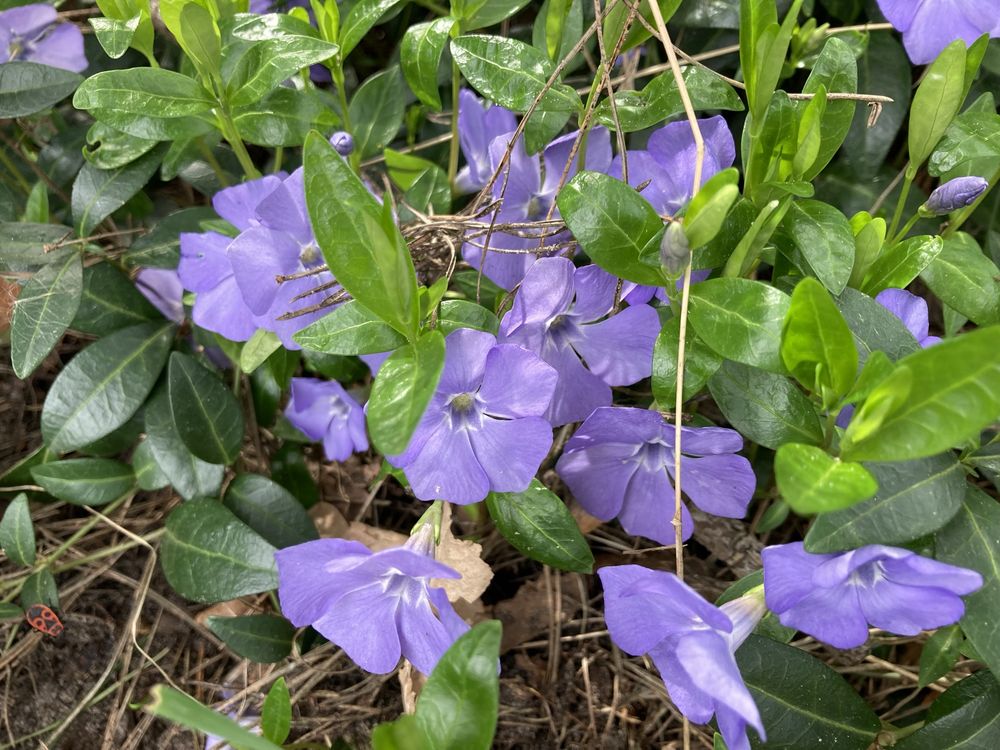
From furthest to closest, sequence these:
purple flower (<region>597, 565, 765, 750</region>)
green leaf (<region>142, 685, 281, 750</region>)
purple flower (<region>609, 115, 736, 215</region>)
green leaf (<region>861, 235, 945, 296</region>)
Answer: purple flower (<region>609, 115, 736, 215</region>) → green leaf (<region>861, 235, 945, 296</region>) → purple flower (<region>597, 565, 765, 750</region>) → green leaf (<region>142, 685, 281, 750</region>)

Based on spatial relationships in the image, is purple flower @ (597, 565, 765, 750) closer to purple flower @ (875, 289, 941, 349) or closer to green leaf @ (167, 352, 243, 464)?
purple flower @ (875, 289, 941, 349)

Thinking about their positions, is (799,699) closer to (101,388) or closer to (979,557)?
(979,557)

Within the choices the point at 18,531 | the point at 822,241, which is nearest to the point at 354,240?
the point at 822,241

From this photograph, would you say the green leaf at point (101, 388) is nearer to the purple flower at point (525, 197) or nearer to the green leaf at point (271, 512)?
the green leaf at point (271, 512)

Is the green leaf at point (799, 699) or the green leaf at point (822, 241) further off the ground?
the green leaf at point (822, 241)

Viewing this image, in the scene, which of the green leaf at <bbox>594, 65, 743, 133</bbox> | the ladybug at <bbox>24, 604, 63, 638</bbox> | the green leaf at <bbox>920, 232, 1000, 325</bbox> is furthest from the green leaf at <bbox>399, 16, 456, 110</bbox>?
the ladybug at <bbox>24, 604, 63, 638</bbox>

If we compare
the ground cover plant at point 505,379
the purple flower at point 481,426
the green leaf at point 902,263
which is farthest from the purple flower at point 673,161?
the purple flower at point 481,426
